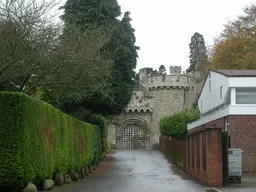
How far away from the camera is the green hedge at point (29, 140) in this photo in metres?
12.3

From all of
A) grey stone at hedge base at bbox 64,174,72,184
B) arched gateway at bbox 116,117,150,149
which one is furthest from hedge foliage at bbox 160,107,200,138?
grey stone at hedge base at bbox 64,174,72,184

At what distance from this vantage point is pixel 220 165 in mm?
18984

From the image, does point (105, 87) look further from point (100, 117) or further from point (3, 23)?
point (3, 23)

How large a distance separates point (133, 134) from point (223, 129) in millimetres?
27971

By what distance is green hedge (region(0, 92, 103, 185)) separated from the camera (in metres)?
12.3

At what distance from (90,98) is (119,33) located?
16.1 ft

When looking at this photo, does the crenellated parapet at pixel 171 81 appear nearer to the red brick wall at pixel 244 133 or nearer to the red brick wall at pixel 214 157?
the red brick wall at pixel 244 133

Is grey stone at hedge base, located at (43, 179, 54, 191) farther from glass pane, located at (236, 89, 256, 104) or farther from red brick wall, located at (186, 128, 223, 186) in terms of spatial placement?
glass pane, located at (236, 89, 256, 104)

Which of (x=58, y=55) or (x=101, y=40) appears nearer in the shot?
(x=58, y=55)

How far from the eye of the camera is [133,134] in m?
58.1

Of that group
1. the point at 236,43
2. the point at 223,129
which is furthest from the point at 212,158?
the point at 236,43

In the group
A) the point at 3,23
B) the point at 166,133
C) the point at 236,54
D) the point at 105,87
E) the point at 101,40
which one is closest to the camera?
the point at 3,23

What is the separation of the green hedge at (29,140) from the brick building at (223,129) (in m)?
5.98

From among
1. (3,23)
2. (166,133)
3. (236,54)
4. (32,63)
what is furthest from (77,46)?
(236,54)
